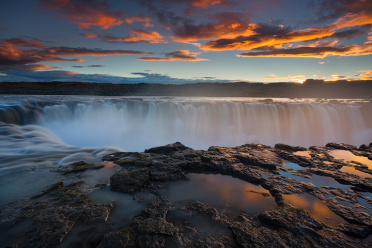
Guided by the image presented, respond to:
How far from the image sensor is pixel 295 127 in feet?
69.0

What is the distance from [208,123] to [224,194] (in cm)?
1658

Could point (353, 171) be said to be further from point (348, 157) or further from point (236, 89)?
point (236, 89)

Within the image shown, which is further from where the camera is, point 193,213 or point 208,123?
point 208,123

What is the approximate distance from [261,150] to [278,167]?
5.11 feet

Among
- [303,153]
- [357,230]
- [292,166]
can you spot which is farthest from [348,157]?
[357,230]

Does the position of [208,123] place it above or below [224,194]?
below

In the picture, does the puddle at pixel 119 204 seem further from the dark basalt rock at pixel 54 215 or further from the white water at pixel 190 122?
the white water at pixel 190 122

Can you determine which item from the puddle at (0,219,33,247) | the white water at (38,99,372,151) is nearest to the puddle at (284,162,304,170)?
the puddle at (0,219,33,247)

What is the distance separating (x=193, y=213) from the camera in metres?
3.42

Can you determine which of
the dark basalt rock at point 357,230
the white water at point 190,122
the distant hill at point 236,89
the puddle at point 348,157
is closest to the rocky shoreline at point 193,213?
the dark basalt rock at point 357,230

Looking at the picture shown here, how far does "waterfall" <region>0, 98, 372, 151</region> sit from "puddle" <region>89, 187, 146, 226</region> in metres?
13.2

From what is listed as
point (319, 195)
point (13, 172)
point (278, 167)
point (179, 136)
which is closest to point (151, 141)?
point (179, 136)

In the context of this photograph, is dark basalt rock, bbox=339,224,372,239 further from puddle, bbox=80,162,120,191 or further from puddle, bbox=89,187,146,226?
puddle, bbox=80,162,120,191

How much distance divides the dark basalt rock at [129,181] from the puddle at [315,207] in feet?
10.7
